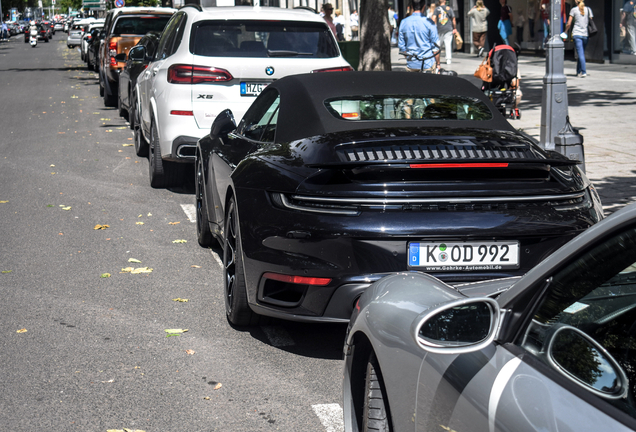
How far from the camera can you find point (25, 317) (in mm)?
5172

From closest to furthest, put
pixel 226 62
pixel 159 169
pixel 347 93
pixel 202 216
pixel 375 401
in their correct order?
1. pixel 375 401
2. pixel 347 93
3. pixel 202 216
4. pixel 226 62
5. pixel 159 169

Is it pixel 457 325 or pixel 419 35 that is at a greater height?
pixel 419 35

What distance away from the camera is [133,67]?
44.7 feet

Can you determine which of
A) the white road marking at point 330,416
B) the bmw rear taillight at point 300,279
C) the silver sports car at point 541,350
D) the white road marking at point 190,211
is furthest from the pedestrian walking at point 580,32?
the silver sports car at point 541,350

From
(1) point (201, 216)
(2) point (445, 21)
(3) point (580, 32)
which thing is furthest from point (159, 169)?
(2) point (445, 21)

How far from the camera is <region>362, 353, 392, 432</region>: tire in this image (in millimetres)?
2812

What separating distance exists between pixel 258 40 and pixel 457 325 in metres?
6.82

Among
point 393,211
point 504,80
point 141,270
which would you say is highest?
point 504,80

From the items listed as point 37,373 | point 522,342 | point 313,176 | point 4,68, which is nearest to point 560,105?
point 313,176

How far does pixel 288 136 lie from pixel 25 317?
6.49 ft

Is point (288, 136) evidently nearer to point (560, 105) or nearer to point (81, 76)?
point (560, 105)

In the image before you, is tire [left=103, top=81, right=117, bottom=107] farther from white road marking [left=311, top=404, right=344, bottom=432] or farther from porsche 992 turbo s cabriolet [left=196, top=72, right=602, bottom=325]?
white road marking [left=311, top=404, right=344, bottom=432]

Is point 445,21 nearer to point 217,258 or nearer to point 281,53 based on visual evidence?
point 281,53

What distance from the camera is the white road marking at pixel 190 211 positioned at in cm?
805
